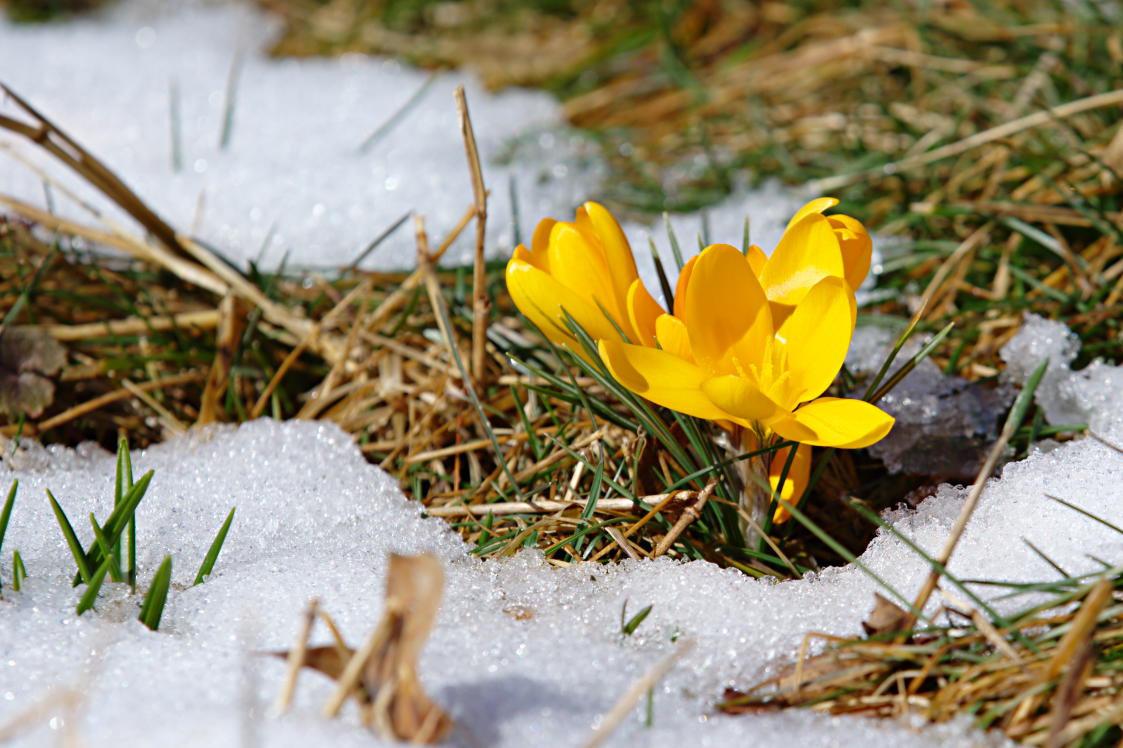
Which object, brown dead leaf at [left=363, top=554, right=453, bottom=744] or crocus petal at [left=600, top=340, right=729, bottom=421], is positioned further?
crocus petal at [left=600, top=340, right=729, bottom=421]

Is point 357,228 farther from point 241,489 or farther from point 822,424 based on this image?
point 822,424

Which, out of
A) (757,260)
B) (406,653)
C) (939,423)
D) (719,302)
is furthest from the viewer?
(939,423)

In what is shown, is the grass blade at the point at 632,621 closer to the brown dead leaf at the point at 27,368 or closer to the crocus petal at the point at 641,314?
the crocus petal at the point at 641,314

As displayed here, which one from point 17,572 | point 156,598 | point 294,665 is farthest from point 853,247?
point 17,572

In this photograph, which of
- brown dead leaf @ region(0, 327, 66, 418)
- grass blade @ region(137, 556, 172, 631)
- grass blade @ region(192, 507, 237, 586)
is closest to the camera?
grass blade @ region(137, 556, 172, 631)

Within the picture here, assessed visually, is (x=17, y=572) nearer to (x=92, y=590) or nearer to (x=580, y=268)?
(x=92, y=590)

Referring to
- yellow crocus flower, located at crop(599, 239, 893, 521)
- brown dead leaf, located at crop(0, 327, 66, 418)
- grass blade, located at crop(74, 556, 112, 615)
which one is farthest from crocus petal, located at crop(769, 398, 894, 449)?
brown dead leaf, located at crop(0, 327, 66, 418)

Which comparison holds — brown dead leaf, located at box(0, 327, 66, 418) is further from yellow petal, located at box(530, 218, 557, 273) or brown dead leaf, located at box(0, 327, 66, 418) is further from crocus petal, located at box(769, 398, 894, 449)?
crocus petal, located at box(769, 398, 894, 449)

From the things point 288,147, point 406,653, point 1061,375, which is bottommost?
point 406,653
